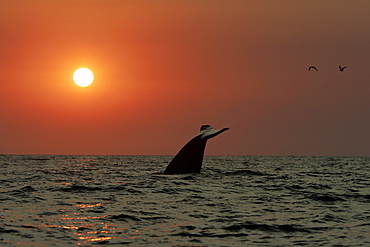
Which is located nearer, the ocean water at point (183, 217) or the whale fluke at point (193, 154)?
the ocean water at point (183, 217)

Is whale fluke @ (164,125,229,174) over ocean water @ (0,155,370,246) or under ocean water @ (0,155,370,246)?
over

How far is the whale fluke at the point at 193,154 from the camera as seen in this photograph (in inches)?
916

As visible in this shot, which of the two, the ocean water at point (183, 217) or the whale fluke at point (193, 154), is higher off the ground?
the whale fluke at point (193, 154)

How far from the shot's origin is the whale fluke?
23266 mm

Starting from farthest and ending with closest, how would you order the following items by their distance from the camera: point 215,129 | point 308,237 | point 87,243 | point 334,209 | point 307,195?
1. point 215,129
2. point 307,195
3. point 334,209
4. point 308,237
5. point 87,243

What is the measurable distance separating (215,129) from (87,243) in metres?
14.9

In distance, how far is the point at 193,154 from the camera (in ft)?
78.8

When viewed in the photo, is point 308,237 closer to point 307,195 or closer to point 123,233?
point 123,233

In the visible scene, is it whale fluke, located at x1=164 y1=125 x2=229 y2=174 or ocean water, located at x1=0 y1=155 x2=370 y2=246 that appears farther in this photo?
whale fluke, located at x1=164 y1=125 x2=229 y2=174

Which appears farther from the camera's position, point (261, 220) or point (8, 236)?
point (261, 220)

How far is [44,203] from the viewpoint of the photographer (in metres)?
15.2

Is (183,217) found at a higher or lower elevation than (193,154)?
lower

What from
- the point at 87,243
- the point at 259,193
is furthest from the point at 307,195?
the point at 87,243

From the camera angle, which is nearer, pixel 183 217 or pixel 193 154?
pixel 183 217
